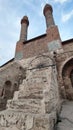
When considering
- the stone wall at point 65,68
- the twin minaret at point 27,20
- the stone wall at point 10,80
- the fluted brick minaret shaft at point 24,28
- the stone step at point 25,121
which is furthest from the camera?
the fluted brick minaret shaft at point 24,28

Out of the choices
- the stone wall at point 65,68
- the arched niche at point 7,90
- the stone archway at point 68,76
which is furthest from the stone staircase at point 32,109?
the arched niche at point 7,90

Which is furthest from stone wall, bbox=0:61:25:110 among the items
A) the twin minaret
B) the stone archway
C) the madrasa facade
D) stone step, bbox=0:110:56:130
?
stone step, bbox=0:110:56:130

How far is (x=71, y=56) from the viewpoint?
229 inches

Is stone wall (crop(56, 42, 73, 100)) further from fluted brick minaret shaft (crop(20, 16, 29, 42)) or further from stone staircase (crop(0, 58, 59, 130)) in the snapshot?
fluted brick minaret shaft (crop(20, 16, 29, 42))

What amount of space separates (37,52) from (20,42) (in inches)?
101

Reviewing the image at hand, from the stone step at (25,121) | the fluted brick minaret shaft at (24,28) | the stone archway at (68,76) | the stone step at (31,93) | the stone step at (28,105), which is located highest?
the fluted brick minaret shaft at (24,28)

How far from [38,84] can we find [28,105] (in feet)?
2.87

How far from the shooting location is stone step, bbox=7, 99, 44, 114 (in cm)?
220

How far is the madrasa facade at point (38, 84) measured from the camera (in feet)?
6.53

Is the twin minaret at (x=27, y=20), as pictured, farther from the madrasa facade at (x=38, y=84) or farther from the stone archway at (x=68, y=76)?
the stone archway at (x=68, y=76)

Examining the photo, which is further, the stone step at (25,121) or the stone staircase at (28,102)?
the stone staircase at (28,102)

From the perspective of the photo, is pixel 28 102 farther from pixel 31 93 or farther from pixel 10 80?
pixel 10 80

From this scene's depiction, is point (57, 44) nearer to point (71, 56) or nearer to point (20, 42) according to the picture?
point (71, 56)

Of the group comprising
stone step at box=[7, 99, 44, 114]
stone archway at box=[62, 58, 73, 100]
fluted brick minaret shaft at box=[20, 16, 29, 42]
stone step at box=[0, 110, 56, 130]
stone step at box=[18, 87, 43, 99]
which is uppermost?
fluted brick minaret shaft at box=[20, 16, 29, 42]
